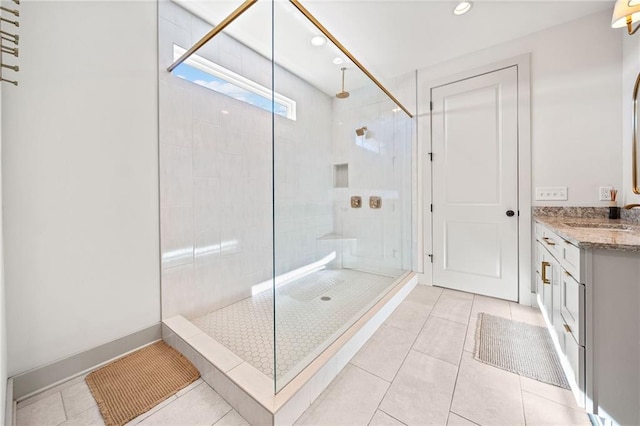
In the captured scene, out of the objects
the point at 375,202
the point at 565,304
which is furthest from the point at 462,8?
the point at 565,304

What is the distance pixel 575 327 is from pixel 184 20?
127 inches

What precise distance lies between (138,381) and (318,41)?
274cm

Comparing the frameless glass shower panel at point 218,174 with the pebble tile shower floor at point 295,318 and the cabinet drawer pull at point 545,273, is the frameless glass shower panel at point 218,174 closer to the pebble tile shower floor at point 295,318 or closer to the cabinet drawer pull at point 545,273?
the pebble tile shower floor at point 295,318

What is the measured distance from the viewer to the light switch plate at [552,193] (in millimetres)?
2242

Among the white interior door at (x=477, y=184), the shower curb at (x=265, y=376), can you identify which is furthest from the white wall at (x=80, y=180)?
the white interior door at (x=477, y=184)

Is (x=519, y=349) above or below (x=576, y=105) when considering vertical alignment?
below

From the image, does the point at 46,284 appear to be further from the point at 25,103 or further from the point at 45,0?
the point at 45,0

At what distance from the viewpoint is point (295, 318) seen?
1.66 m

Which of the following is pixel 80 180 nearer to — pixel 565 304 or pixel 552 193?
pixel 565 304

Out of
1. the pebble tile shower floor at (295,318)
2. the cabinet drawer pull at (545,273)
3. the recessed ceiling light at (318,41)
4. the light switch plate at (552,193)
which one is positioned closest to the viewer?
the pebble tile shower floor at (295,318)

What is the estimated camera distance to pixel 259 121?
2.48 metres

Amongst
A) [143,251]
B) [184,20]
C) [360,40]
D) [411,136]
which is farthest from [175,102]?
[411,136]

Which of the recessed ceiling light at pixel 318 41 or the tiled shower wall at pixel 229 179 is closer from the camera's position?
the tiled shower wall at pixel 229 179

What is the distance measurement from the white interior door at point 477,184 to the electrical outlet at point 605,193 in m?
0.57
